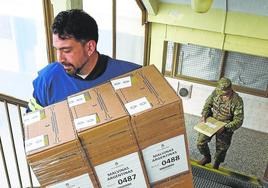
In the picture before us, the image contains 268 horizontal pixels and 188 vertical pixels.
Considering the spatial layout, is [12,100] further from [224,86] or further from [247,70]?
[247,70]

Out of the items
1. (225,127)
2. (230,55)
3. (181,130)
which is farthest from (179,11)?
(181,130)

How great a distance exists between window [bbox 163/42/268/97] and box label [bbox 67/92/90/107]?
450 cm

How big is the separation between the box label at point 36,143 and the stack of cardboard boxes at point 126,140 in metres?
0.02

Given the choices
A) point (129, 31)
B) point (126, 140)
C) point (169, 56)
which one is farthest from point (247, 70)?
point (126, 140)

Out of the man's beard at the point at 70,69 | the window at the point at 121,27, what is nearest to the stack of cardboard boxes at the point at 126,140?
the man's beard at the point at 70,69

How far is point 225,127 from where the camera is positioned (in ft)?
12.1

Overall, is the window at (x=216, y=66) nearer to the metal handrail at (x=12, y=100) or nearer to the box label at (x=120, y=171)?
the metal handrail at (x=12, y=100)

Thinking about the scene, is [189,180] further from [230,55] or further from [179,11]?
[230,55]

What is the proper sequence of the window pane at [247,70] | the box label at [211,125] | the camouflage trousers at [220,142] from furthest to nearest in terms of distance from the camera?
the window pane at [247,70] < the camouflage trousers at [220,142] < the box label at [211,125]

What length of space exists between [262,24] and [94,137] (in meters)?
4.14

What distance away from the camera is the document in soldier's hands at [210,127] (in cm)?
363

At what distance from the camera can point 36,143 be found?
121 cm

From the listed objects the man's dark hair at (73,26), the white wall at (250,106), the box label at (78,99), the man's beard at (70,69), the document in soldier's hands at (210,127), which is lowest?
the white wall at (250,106)

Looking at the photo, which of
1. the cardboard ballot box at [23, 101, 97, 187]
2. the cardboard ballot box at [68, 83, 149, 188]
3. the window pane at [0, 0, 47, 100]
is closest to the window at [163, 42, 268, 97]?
the window pane at [0, 0, 47, 100]
